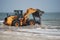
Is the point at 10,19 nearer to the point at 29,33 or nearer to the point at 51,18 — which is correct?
the point at 29,33

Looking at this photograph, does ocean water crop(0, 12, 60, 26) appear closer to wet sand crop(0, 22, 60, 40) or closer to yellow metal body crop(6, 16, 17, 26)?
wet sand crop(0, 22, 60, 40)

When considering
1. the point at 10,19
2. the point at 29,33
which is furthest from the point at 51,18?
the point at 10,19

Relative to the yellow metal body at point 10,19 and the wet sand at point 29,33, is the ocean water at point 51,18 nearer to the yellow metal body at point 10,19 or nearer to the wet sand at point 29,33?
the wet sand at point 29,33

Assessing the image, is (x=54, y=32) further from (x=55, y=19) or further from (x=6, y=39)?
(x=6, y=39)

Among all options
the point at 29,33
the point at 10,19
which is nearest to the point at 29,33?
the point at 29,33

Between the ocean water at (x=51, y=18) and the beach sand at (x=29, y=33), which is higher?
the ocean water at (x=51, y=18)

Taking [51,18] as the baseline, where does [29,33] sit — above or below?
below

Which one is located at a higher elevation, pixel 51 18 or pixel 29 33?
pixel 51 18

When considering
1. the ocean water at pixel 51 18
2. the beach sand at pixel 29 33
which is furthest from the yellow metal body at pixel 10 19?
the ocean water at pixel 51 18

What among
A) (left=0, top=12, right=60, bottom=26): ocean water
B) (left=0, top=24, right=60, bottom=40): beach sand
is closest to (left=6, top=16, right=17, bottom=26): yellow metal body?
(left=0, top=24, right=60, bottom=40): beach sand

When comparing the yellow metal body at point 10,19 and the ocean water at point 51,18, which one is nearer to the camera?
the ocean water at point 51,18

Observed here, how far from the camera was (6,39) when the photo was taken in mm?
1957

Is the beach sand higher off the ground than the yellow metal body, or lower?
lower

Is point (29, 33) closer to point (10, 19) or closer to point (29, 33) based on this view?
point (29, 33)
